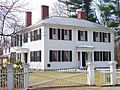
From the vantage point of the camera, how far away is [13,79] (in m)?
12.8

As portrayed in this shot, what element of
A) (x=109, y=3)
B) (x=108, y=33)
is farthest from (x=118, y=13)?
(x=108, y=33)

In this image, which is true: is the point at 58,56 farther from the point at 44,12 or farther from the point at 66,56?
the point at 44,12

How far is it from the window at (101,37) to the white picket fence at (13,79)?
25.6 metres

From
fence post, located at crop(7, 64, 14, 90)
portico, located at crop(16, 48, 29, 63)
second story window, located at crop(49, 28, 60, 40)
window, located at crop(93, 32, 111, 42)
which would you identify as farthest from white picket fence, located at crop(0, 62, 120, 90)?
portico, located at crop(16, 48, 29, 63)

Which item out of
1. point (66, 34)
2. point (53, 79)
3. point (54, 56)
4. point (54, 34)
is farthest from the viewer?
point (66, 34)

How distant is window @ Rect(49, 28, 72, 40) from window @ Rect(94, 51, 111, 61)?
494 cm

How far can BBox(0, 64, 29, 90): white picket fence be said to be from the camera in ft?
41.2

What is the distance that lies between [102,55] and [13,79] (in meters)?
26.8

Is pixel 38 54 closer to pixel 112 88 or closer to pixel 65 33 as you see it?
pixel 65 33

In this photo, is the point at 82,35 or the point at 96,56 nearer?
the point at 82,35

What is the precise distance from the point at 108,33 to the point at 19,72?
90.4ft

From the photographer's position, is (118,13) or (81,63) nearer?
(81,63)

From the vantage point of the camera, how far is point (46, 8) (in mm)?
36969

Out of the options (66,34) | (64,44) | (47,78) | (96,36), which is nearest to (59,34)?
(66,34)
